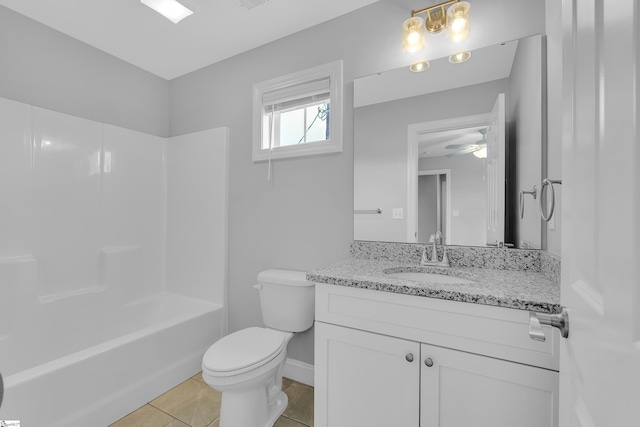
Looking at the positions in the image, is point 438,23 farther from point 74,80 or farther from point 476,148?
point 74,80

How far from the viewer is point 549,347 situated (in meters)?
0.88

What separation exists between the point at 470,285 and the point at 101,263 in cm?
254

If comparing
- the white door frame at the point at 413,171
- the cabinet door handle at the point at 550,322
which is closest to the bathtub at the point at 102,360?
the white door frame at the point at 413,171

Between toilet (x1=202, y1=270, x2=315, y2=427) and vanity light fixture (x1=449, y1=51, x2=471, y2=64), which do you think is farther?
vanity light fixture (x1=449, y1=51, x2=471, y2=64)

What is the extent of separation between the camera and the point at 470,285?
1.11 metres

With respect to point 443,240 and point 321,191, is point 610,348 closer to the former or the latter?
point 443,240

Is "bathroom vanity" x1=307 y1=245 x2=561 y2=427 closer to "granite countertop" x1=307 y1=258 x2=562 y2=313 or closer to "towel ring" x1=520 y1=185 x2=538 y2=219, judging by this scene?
"granite countertop" x1=307 y1=258 x2=562 y2=313

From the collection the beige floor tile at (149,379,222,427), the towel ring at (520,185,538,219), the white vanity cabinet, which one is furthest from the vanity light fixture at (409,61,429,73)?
the beige floor tile at (149,379,222,427)

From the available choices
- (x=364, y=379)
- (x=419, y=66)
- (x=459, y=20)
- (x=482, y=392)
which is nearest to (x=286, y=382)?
(x=364, y=379)

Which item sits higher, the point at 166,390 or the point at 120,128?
the point at 120,128

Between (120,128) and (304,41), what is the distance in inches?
64.3

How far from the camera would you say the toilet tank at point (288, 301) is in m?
1.81

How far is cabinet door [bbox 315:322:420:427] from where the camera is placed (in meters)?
1.08


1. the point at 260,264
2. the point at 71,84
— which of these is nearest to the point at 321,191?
the point at 260,264
